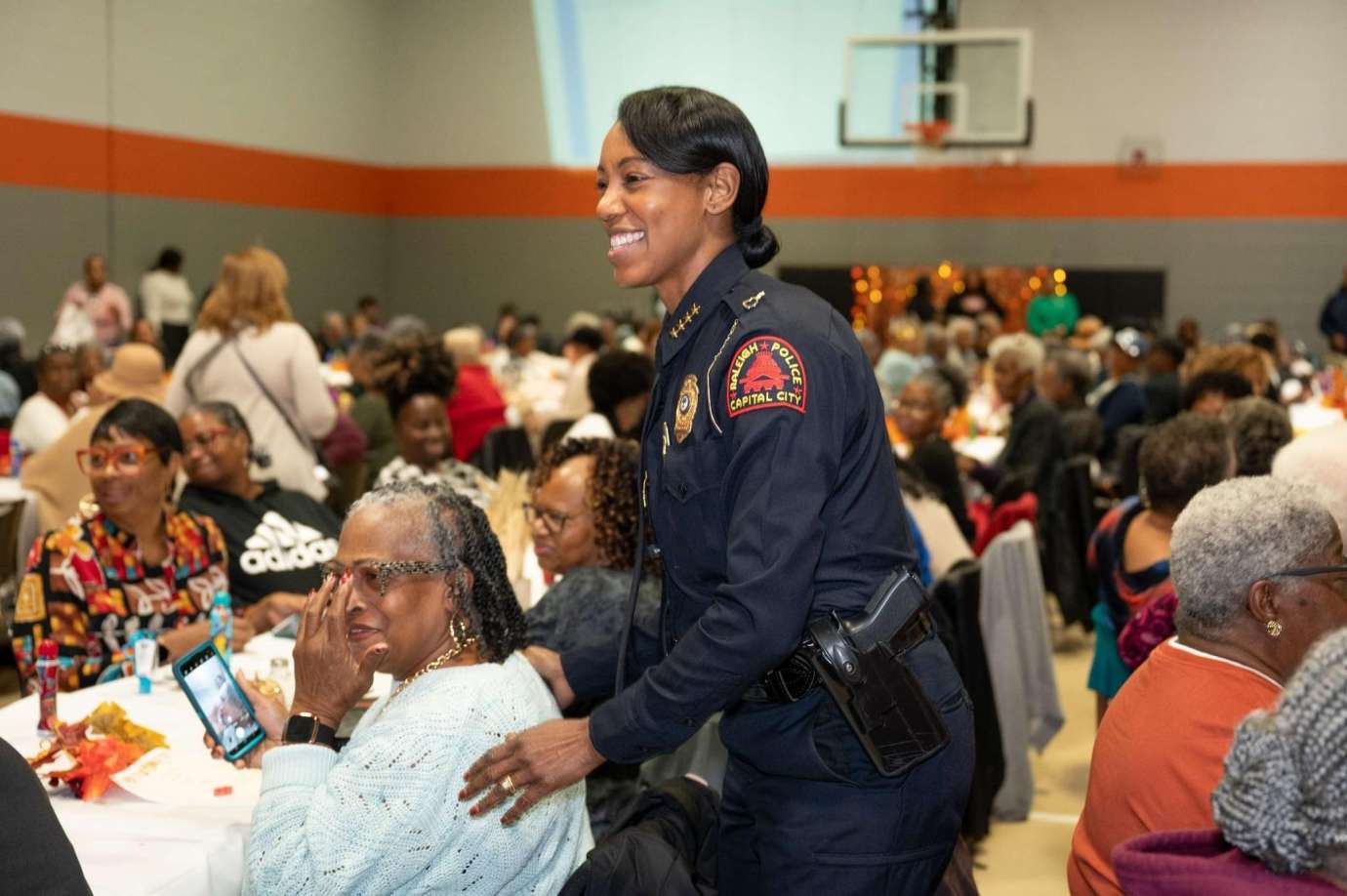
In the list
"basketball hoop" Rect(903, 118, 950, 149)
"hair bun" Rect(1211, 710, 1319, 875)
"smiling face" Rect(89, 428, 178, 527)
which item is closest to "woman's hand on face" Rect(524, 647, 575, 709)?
"hair bun" Rect(1211, 710, 1319, 875)

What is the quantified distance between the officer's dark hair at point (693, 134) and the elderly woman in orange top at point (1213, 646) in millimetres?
801

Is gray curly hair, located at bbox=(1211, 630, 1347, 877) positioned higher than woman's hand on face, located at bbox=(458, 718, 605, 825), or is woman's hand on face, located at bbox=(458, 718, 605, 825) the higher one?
gray curly hair, located at bbox=(1211, 630, 1347, 877)

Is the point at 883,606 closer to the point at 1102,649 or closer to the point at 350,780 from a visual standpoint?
the point at 350,780

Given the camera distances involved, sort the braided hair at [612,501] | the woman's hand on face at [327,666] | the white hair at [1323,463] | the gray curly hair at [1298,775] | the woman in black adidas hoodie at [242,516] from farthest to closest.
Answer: the woman in black adidas hoodie at [242,516] → the braided hair at [612,501] → the white hair at [1323,463] → the woman's hand on face at [327,666] → the gray curly hair at [1298,775]

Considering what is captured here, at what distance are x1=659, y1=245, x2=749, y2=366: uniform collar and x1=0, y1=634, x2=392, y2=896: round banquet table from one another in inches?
37.0

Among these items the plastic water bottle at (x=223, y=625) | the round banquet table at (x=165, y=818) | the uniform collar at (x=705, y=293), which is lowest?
the round banquet table at (x=165, y=818)

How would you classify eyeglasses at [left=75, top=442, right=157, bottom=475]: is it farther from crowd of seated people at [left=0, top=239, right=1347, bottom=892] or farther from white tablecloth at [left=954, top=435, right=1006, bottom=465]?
white tablecloth at [left=954, top=435, right=1006, bottom=465]

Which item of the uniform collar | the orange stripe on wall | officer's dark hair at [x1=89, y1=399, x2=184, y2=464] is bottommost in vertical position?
officer's dark hair at [x1=89, y1=399, x2=184, y2=464]

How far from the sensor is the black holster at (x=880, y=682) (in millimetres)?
1721

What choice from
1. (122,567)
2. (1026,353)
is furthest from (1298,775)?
(1026,353)

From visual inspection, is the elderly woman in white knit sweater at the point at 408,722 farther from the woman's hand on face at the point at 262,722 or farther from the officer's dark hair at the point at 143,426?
the officer's dark hair at the point at 143,426

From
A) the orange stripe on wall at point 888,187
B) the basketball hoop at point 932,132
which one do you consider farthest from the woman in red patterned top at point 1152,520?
the orange stripe on wall at point 888,187

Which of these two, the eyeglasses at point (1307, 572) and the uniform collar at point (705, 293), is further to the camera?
the eyeglasses at point (1307, 572)

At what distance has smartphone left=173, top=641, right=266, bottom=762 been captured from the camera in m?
2.13
